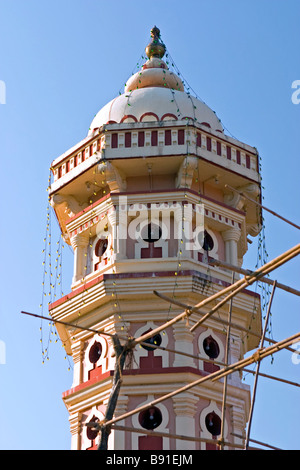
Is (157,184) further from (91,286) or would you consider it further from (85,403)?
(85,403)

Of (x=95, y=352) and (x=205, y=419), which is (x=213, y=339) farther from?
(x=95, y=352)

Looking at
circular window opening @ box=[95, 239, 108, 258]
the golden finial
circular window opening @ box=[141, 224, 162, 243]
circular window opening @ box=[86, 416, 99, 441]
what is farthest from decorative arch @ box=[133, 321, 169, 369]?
the golden finial

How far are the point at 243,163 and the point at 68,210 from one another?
4.18m

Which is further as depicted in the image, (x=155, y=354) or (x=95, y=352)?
(x=95, y=352)

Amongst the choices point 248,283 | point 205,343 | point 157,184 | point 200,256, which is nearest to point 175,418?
point 205,343

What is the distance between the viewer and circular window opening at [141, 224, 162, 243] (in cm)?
2595

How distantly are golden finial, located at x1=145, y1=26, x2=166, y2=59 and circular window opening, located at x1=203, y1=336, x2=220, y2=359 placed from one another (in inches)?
326

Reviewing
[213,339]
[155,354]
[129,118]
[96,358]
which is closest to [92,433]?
[96,358]

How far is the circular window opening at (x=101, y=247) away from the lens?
2641 cm

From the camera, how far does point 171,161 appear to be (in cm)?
2612

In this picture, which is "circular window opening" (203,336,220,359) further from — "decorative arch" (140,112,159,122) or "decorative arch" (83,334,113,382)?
"decorative arch" (140,112,159,122)

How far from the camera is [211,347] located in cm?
2512

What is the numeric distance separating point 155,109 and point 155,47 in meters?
3.40

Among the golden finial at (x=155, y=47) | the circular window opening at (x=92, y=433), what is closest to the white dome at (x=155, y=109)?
the golden finial at (x=155, y=47)
